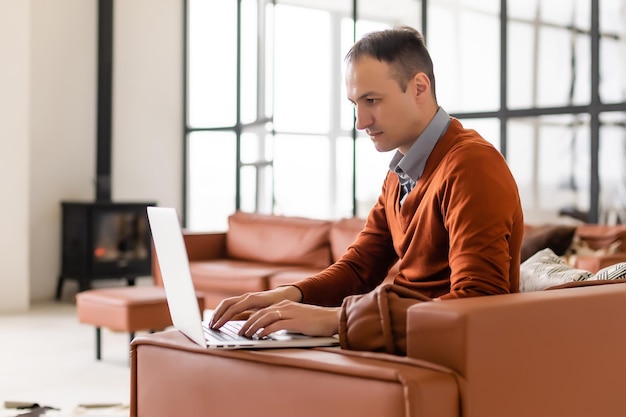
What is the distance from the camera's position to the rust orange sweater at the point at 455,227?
191cm

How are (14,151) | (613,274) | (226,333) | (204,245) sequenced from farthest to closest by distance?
1. (14,151)
2. (204,245)
3. (613,274)
4. (226,333)

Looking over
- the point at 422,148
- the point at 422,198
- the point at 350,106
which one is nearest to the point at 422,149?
the point at 422,148

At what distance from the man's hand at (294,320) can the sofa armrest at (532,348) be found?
0.25 meters

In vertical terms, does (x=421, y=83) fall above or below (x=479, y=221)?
above

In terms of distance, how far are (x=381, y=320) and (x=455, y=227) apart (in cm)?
27

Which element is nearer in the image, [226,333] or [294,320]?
[294,320]

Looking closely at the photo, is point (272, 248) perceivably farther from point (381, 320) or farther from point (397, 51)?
point (381, 320)

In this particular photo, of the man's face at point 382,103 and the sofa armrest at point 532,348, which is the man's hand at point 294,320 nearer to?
the sofa armrest at point 532,348

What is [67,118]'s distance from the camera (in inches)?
316

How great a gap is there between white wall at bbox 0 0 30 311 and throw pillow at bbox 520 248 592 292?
541 cm

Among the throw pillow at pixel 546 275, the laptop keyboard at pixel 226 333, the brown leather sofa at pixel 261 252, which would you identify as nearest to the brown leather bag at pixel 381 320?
the laptop keyboard at pixel 226 333

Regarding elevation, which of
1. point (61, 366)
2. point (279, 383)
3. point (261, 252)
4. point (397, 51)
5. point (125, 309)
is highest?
point (397, 51)

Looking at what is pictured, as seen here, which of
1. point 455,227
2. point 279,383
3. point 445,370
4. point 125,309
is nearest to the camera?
point 445,370

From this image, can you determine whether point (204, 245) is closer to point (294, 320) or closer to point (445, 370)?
point (294, 320)
